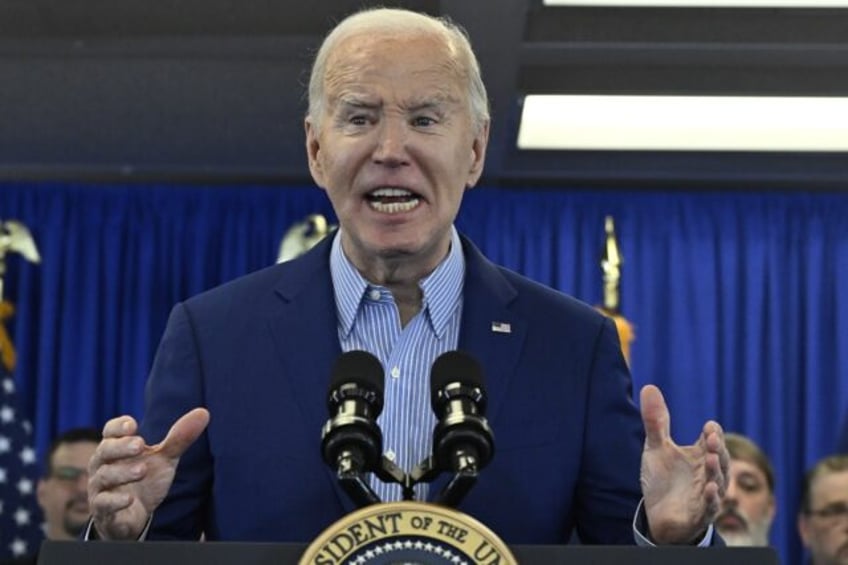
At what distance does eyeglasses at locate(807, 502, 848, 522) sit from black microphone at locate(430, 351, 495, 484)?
363 centimetres

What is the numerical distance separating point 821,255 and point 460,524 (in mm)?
5363

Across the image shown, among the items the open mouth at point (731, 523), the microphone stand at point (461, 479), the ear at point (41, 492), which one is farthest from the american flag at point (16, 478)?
the microphone stand at point (461, 479)

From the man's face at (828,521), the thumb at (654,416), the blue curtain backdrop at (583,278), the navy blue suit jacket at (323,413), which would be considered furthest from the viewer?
the blue curtain backdrop at (583,278)

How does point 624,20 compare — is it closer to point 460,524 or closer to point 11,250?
point 11,250

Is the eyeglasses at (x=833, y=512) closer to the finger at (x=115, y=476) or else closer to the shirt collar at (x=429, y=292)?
the shirt collar at (x=429, y=292)

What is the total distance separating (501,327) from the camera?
7.83ft

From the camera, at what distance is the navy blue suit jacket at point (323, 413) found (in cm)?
223

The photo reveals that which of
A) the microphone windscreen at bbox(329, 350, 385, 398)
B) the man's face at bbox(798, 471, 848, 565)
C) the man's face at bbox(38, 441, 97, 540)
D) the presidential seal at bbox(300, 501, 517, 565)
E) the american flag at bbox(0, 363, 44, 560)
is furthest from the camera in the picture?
the american flag at bbox(0, 363, 44, 560)

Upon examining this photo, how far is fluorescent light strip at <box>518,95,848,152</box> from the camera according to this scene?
6148 millimetres

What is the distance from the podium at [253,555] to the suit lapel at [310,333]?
41 centimetres

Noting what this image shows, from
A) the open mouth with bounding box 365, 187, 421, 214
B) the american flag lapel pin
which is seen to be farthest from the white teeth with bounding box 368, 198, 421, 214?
the american flag lapel pin

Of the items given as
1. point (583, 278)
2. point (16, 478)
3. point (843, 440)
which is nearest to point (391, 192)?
point (843, 440)

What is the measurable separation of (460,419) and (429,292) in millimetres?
630

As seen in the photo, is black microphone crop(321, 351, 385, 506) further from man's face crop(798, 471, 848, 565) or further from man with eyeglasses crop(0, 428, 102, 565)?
man with eyeglasses crop(0, 428, 102, 565)
